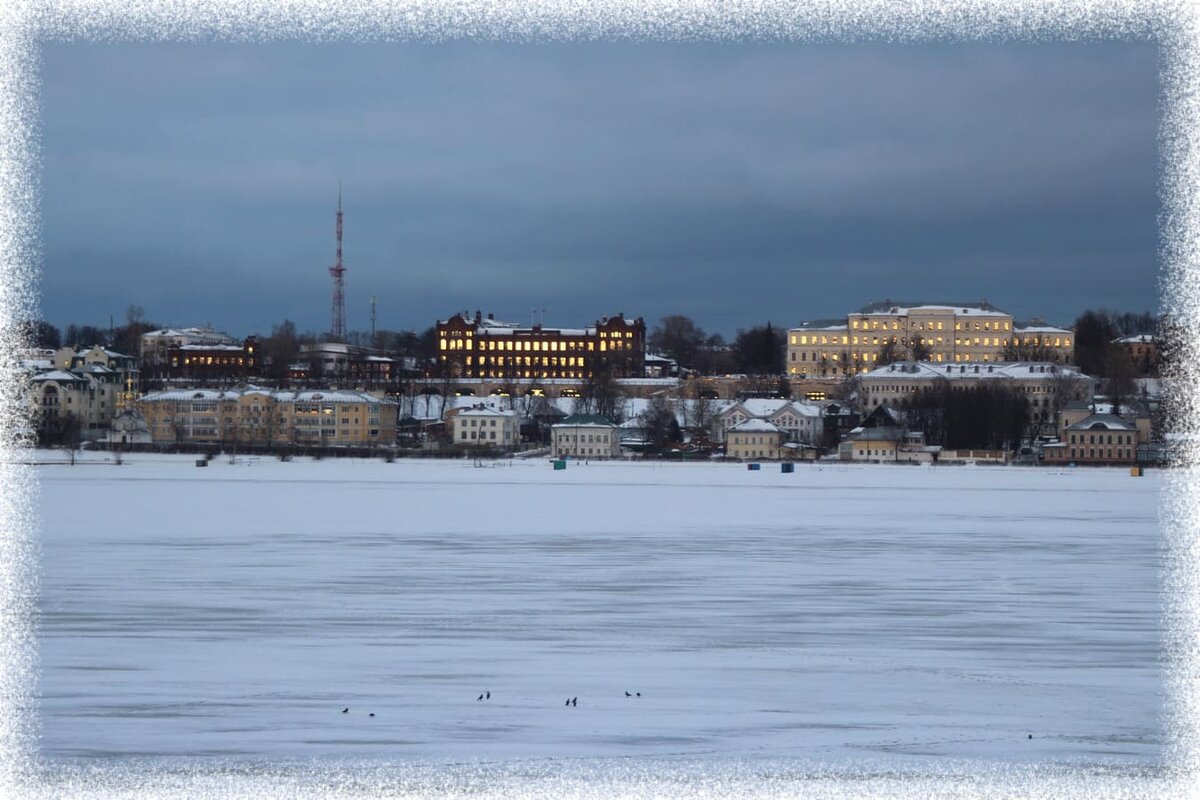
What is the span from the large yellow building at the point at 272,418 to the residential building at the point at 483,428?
475cm

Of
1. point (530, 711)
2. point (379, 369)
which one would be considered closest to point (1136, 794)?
point (530, 711)

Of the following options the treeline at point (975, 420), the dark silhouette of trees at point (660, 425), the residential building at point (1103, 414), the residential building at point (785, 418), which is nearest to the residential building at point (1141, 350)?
the residential building at point (1103, 414)

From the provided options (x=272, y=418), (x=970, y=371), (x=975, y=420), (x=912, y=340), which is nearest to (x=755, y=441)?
(x=975, y=420)

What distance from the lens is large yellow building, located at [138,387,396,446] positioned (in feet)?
314

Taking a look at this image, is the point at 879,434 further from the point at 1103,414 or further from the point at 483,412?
the point at 483,412

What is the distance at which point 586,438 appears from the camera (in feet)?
293

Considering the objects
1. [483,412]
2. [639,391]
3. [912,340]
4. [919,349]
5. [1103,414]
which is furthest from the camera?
[912,340]

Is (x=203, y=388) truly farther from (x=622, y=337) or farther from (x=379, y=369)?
(x=622, y=337)

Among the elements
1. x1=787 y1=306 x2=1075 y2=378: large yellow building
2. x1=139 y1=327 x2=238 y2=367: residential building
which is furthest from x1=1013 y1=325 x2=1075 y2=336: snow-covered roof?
x1=139 y1=327 x2=238 y2=367: residential building

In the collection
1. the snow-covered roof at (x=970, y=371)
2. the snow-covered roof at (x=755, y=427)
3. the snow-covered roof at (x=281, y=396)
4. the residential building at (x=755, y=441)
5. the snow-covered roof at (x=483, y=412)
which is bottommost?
the residential building at (x=755, y=441)

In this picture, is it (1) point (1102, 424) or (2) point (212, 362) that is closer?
(1) point (1102, 424)

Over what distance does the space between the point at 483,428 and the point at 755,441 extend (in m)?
15.6

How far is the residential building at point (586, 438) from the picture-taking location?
88.3 m

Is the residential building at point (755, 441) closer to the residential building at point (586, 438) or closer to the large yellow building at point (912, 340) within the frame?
the residential building at point (586, 438)
